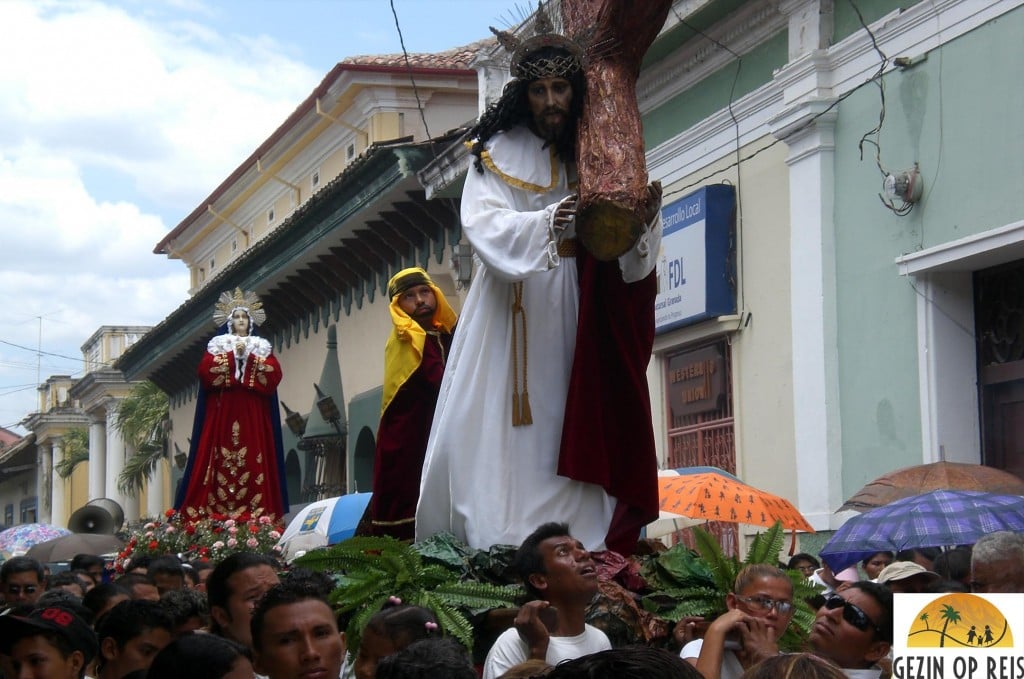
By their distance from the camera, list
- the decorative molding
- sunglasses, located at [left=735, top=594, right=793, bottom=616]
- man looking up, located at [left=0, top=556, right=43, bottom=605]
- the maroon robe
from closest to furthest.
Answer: sunglasses, located at [left=735, top=594, right=793, bottom=616] → the maroon robe → man looking up, located at [left=0, top=556, right=43, bottom=605] → the decorative molding

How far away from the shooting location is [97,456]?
5072 centimetres

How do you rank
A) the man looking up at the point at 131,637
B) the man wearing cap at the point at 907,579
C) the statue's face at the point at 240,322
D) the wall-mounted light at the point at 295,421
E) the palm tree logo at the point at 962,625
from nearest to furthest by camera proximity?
1. the palm tree logo at the point at 962,625
2. the man looking up at the point at 131,637
3. the man wearing cap at the point at 907,579
4. the statue's face at the point at 240,322
5. the wall-mounted light at the point at 295,421

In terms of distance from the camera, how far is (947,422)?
1224 cm

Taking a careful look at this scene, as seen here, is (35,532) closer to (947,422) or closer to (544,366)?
(947,422)

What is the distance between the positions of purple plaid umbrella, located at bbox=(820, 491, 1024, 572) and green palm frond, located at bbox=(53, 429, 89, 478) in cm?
4646

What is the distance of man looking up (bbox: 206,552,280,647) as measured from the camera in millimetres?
5520

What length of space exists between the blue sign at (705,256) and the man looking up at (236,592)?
32.7ft

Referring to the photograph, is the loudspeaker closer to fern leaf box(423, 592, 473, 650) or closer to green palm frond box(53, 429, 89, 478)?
fern leaf box(423, 592, 473, 650)

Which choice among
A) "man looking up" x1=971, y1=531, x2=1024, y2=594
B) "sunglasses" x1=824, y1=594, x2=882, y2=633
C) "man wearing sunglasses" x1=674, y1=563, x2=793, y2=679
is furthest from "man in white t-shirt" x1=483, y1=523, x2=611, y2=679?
"man looking up" x1=971, y1=531, x2=1024, y2=594

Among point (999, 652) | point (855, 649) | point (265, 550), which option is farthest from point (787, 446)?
point (999, 652)

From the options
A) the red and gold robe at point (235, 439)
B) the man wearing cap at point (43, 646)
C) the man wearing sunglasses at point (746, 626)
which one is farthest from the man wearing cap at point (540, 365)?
the red and gold robe at point (235, 439)

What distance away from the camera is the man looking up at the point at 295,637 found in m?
4.18

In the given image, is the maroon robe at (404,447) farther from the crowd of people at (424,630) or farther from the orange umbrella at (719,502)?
the orange umbrella at (719,502)

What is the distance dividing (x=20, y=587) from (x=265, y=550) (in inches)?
67.3
